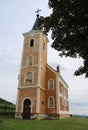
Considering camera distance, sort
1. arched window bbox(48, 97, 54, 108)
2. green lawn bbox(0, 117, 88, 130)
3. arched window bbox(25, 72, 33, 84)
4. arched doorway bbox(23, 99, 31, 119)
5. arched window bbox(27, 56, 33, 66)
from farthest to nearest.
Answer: arched window bbox(27, 56, 33, 66) → arched window bbox(48, 97, 54, 108) → arched window bbox(25, 72, 33, 84) → arched doorway bbox(23, 99, 31, 119) → green lawn bbox(0, 117, 88, 130)

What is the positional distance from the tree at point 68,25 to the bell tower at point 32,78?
13172mm

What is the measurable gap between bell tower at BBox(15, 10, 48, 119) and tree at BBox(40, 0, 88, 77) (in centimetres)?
1317

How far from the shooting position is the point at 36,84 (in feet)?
77.9

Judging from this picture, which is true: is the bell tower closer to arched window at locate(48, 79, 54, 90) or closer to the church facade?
the church facade

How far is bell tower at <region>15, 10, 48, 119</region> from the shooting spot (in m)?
23.0

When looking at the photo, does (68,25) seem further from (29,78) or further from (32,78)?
(29,78)

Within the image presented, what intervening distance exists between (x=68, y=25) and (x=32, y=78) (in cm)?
1667

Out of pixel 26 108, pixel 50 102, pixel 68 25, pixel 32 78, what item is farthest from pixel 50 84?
pixel 68 25

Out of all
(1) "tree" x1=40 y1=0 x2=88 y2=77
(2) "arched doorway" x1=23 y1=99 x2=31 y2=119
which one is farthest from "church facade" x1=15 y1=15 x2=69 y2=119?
(1) "tree" x1=40 y1=0 x2=88 y2=77

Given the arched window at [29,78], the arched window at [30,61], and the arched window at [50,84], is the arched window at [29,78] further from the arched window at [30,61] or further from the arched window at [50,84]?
the arched window at [50,84]

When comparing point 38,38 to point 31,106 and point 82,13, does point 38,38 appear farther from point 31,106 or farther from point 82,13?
point 82,13

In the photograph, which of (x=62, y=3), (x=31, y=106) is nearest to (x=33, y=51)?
(x=31, y=106)

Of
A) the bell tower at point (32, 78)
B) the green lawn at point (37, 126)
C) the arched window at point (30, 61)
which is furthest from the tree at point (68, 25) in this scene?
the arched window at point (30, 61)

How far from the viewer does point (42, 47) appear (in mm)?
27984
